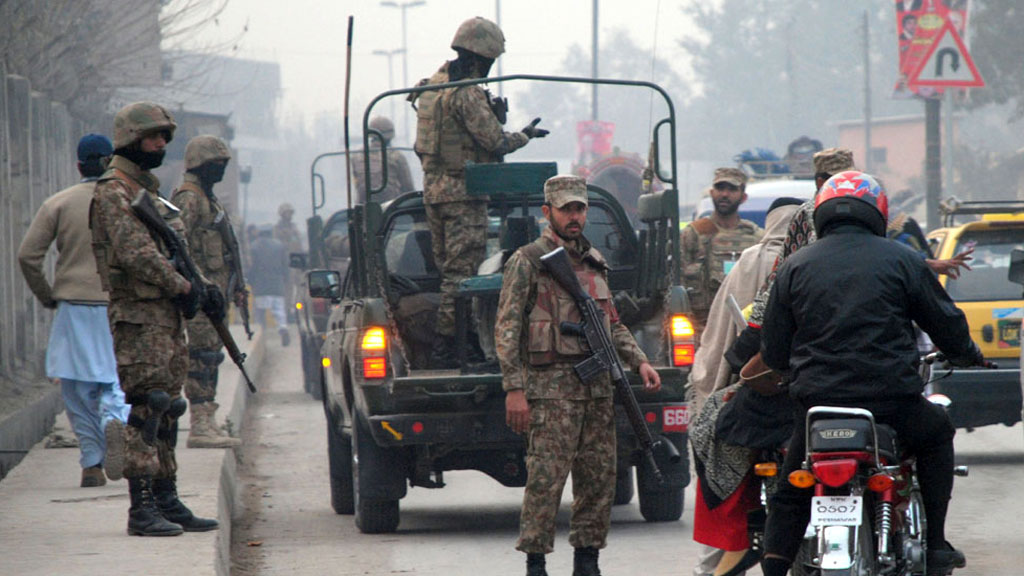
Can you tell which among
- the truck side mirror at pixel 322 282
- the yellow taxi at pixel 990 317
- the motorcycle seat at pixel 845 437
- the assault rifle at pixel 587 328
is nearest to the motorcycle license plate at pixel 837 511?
the motorcycle seat at pixel 845 437

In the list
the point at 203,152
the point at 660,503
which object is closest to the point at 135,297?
the point at 660,503

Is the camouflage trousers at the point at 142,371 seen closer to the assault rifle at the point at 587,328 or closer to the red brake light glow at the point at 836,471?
the assault rifle at the point at 587,328

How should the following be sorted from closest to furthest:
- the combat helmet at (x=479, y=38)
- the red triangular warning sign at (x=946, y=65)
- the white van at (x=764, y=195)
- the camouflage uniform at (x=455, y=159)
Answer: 1. the camouflage uniform at (x=455, y=159)
2. the combat helmet at (x=479, y=38)
3. the red triangular warning sign at (x=946, y=65)
4. the white van at (x=764, y=195)

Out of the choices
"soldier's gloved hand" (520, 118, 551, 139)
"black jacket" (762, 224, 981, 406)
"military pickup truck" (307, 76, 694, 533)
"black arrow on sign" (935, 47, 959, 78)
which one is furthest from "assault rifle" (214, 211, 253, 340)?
"black arrow on sign" (935, 47, 959, 78)

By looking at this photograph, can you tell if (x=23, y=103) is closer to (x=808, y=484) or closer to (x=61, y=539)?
(x=61, y=539)

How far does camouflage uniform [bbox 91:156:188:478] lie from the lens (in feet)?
23.8

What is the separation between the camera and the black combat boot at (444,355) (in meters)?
9.05

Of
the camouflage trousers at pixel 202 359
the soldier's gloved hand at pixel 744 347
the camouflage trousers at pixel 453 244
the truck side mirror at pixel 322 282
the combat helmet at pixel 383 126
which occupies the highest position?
the combat helmet at pixel 383 126

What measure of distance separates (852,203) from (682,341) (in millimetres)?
3527

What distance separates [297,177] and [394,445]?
103 meters

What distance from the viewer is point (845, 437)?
16.4 ft

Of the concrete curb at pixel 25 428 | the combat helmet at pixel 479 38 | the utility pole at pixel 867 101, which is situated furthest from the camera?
the utility pole at pixel 867 101

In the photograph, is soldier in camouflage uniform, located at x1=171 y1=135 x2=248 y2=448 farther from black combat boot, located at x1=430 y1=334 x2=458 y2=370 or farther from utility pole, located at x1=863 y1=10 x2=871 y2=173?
utility pole, located at x1=863 y1=10 x2=871 y2=173

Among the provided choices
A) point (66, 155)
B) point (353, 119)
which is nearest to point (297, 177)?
point (353, 119)
